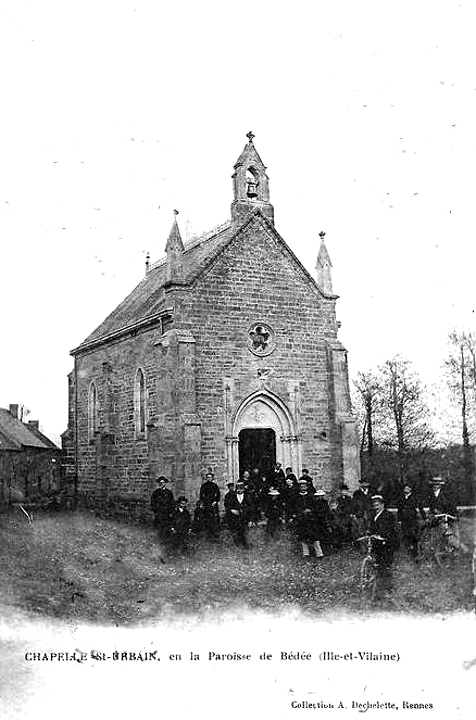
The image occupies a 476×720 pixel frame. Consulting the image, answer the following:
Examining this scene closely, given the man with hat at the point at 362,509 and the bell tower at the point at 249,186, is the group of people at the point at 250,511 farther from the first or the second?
the bell tower at the point at 249,186

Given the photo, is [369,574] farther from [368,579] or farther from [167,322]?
[167,322]

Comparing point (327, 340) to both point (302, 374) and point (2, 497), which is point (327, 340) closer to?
point (302, 374)

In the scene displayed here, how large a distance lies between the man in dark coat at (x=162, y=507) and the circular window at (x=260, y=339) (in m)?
2.88

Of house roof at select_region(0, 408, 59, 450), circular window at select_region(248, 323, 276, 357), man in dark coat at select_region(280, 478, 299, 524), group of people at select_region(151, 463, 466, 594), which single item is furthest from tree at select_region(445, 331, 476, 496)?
house roof at select_region(0, 408, 59, 450)

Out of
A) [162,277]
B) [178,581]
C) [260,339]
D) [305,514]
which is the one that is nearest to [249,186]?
[162,277]

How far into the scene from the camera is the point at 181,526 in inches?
398

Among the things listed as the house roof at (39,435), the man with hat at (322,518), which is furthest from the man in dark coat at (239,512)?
the house roof at (39,435)

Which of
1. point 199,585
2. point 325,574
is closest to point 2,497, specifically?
point 199,585

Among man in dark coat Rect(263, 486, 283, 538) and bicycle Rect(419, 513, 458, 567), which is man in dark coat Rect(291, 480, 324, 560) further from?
bicycle Rect(419, 513, 458, 567)

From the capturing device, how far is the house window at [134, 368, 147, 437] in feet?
39.3

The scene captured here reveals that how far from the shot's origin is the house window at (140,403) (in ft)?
39.3

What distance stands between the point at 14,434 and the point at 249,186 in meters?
5.90

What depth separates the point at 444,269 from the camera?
29.8 ft

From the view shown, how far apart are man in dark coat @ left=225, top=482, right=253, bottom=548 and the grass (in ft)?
2.42
